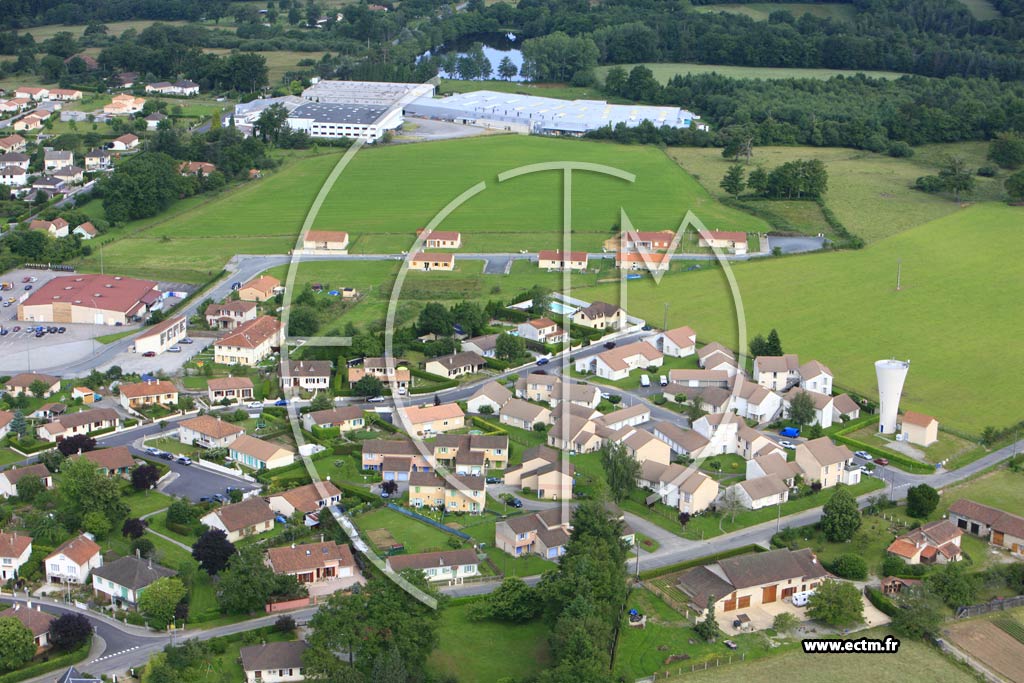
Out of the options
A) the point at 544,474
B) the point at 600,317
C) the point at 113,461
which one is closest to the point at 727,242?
the point at 600,317

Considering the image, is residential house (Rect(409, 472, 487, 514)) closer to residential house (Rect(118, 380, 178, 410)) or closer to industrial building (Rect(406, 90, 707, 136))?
residential house (Rect(118, 380, 178, 410))

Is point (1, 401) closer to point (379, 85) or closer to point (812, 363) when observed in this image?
point (812, 363)

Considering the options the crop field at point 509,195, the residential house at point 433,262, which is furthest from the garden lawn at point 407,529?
the crop field at point 509,195

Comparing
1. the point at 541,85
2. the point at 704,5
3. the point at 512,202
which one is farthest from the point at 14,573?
the point at 704,5

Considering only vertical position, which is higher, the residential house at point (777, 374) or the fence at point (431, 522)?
the residential house at point (777, 374)


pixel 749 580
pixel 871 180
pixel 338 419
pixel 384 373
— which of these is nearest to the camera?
pixel 749 580

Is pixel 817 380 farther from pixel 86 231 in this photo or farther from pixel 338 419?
pixel 86 231

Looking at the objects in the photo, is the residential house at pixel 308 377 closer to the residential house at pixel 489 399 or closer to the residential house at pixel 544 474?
the residential house at pixel 489 399
